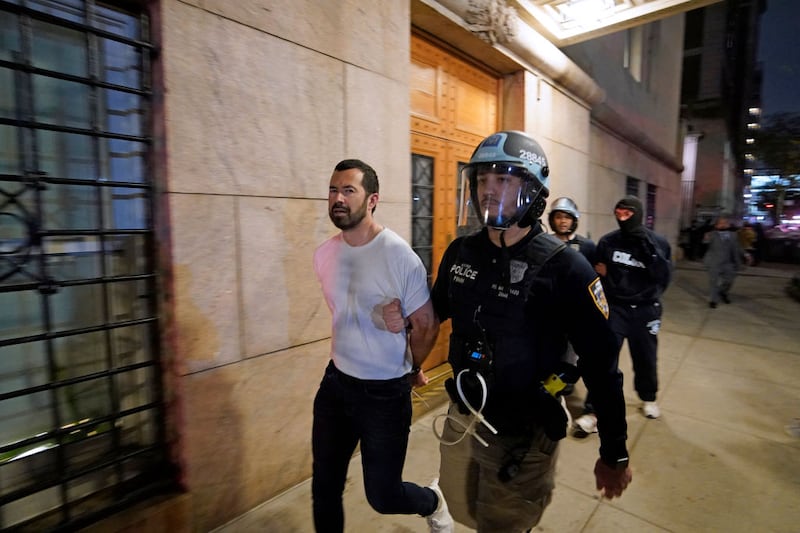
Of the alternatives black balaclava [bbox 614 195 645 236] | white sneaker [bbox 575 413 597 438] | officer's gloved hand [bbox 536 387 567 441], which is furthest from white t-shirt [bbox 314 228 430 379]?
black balaclava [bbox 614 195 645 236]

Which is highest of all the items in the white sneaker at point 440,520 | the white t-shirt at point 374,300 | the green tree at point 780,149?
the green tree at point 780,149

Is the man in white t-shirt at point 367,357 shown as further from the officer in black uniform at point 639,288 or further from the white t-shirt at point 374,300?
the officer in black uniform at point 639,288

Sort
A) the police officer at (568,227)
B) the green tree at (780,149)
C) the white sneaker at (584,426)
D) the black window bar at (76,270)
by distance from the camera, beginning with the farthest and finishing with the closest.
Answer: the green tree at (780,149)
the police officer at (568,227)
the white sneaker at (584,426)
the black window bar at (76,270)

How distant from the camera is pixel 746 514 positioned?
8.52 ft

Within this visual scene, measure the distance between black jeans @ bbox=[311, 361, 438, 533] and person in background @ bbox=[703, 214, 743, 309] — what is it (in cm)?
940

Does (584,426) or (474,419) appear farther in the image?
(584,426)

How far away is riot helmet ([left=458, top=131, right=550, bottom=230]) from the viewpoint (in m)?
1.73

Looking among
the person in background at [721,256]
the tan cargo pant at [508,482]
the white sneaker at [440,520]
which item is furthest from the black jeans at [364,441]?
the person in background at [721,256]

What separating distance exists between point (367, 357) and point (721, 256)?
9.73 m

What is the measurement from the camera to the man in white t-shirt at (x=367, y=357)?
196cm

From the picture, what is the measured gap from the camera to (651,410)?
3.93 m

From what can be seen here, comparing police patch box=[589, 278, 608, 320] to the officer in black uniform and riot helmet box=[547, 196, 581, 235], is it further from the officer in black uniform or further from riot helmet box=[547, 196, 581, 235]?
riot helmet box=[547, 196, 581, 235]

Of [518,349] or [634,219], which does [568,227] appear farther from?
[518,349]

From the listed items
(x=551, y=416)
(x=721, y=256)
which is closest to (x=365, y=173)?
(x=551, y=416)
